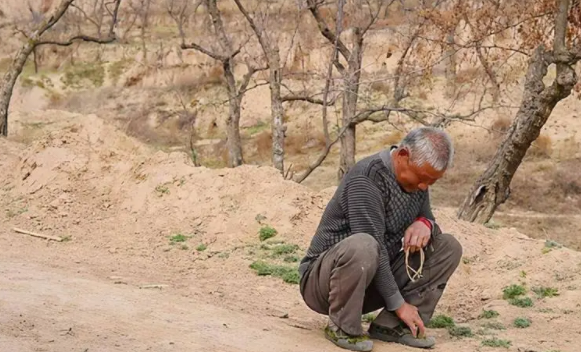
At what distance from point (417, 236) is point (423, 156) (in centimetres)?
50

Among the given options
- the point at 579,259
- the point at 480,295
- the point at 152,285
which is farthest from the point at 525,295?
the point at 152,285

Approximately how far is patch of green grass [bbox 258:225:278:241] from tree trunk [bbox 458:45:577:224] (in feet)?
8.91

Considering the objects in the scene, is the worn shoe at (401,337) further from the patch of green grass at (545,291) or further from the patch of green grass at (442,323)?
the patch of green grass at (545,291)

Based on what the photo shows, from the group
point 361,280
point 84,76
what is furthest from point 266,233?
point 84,76

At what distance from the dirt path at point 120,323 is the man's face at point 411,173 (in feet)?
3.14

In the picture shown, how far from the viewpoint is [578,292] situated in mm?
5652

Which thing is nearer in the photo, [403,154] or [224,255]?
[403,154]

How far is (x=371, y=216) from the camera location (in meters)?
3.87

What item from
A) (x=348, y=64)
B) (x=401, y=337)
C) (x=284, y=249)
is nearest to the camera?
(x=401, y=337)

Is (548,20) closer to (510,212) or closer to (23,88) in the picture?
(510,212)

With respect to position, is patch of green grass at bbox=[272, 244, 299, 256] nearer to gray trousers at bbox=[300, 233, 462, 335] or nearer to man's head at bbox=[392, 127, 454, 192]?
gray trousers at bbox=[300, 233, 462, 335]

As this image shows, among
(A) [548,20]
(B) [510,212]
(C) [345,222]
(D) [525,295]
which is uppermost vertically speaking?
(A) [548,20]

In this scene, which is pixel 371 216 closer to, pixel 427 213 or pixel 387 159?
pixel 387 159

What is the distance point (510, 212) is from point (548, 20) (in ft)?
19.5
